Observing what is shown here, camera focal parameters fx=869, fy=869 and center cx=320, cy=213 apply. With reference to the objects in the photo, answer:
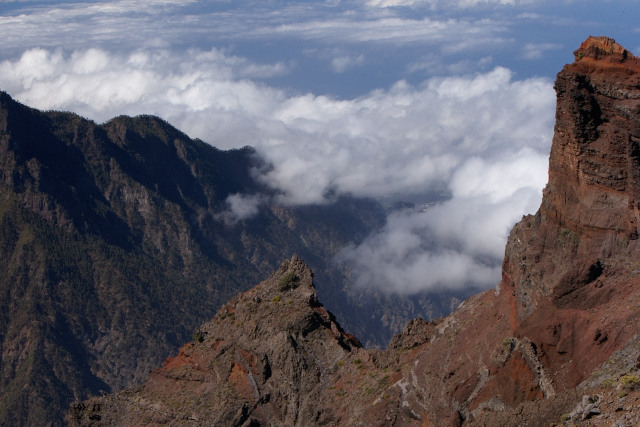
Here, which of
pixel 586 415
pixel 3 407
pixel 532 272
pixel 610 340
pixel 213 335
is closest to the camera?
pixel 586 415

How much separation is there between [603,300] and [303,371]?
891 inches

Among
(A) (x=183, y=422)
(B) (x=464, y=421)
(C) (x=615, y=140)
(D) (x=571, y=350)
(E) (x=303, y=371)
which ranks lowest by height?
(A) (x=183, y=422)

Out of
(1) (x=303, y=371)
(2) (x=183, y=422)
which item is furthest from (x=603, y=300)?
(2) (x=183, y=422)

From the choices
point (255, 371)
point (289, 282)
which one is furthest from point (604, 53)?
point (289, 282)

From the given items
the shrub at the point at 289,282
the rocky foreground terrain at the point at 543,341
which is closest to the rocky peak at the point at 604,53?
the rocky foreground terrain at the point at 543,341

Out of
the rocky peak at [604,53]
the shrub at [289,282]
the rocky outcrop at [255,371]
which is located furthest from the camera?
the shrub at [289,282]

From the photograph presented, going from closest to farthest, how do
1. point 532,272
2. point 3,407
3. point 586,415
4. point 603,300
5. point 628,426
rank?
1. point 628,426
2. point 586,415
3. point 603,300
4. point 532,272
5. point 3,407

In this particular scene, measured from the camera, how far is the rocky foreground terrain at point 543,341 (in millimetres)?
37844

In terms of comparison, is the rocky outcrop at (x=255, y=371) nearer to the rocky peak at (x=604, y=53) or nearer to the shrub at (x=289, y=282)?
the shrub at (x=289, y=282)

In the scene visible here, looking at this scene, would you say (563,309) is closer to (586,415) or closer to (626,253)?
(626,253)

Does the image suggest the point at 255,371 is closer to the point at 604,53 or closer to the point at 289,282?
the point at 289,282

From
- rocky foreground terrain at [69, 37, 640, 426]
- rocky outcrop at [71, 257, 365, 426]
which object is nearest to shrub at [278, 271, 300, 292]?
rocky outcrop at [71, 257, 365, 426]

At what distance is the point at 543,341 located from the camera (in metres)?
40.6

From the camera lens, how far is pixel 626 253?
134 ft
